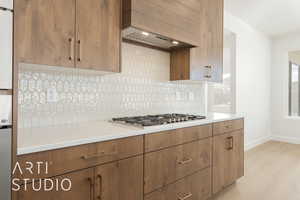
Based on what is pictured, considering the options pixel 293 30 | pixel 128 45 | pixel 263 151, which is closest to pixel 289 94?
pixel 293 30

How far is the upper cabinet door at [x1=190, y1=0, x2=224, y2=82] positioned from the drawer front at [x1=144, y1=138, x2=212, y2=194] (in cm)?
84

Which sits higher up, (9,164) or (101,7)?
(101,7)

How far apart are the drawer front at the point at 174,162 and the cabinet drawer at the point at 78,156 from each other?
0.22 m

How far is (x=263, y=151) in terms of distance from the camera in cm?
409

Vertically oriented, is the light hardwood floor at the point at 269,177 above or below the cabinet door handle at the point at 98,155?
below

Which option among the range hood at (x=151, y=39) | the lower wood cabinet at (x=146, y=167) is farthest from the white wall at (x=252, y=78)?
the lower wood cabinet at (x=146, y=167)

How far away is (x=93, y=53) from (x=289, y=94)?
538cm

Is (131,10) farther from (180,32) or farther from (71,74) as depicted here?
(71,74)

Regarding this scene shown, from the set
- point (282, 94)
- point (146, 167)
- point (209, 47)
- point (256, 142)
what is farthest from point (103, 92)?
point (282, 94)

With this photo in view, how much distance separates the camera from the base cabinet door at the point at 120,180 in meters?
1.25

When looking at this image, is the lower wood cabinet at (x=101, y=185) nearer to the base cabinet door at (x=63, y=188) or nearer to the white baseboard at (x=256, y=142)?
the base cabinet door at (x=63, y=188)

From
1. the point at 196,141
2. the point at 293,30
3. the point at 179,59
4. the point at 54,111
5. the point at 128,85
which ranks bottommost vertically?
the point at 196,141

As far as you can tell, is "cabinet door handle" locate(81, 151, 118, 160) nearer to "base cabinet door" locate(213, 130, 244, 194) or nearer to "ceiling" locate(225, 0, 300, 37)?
"base cabinet door" locate(213, 130, 244, 194)

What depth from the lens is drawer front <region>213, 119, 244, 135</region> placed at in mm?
2160
